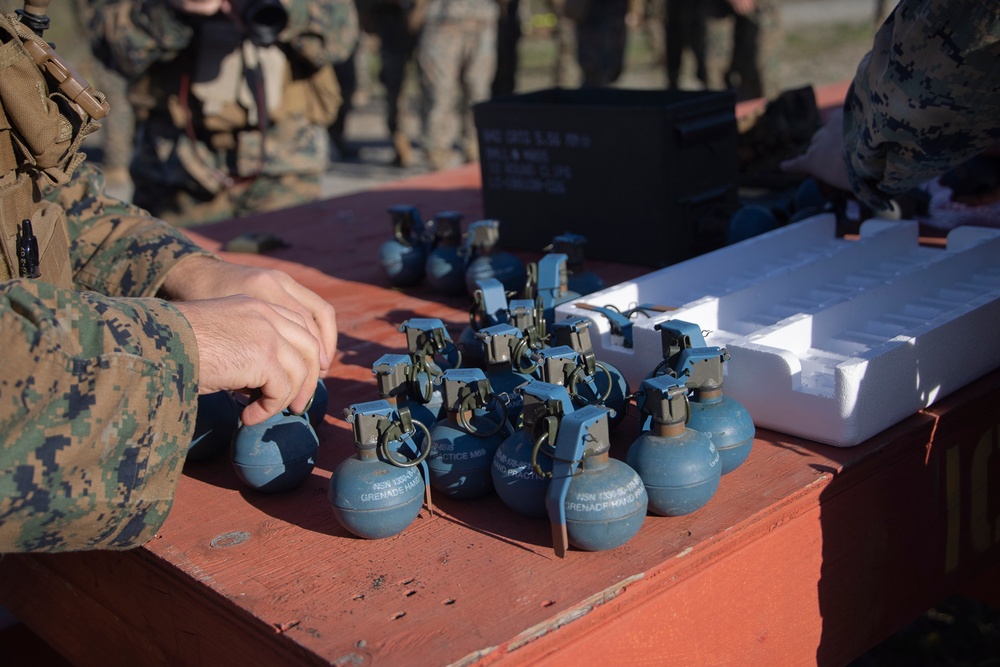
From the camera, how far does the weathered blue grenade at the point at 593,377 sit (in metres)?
1.56

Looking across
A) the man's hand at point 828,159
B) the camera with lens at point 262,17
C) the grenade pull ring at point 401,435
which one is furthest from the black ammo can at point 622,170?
the grenade pull ring at point 401,435

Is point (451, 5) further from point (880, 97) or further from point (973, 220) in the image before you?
point (880, 97)

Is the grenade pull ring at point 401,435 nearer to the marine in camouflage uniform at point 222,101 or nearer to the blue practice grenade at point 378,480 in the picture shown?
the blue practice grenade at point 378,480

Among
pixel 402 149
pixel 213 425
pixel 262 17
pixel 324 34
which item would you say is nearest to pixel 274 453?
pixel 213 425

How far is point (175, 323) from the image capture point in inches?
52.8

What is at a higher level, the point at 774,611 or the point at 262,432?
the point at 262,432

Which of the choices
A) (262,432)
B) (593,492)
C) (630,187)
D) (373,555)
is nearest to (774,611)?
(593,492)

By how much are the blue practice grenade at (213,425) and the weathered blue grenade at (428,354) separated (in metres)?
0.30

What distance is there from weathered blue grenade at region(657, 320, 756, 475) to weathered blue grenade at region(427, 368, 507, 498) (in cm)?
28

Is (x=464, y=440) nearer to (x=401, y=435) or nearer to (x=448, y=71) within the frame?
(x=401, y=435)

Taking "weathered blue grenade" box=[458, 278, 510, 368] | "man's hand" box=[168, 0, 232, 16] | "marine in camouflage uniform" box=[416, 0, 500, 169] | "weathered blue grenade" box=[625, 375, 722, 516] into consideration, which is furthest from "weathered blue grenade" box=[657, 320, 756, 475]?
"marine in camouflage uniform" box=[416, 0, 500, 169]

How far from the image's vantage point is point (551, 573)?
130cm

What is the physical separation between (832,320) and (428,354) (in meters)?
0.74

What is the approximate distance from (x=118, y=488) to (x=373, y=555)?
342mm
